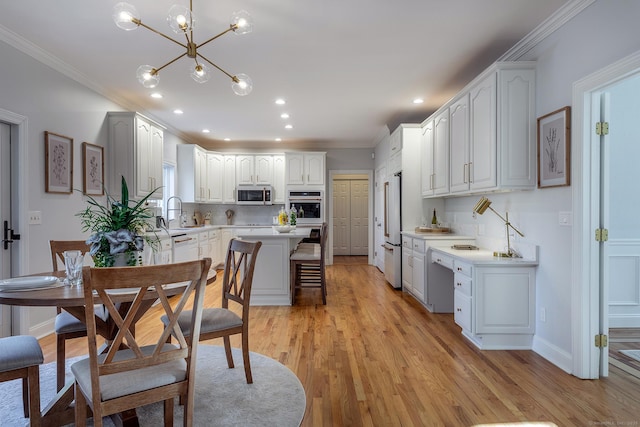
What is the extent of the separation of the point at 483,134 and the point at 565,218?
1008 millimetres

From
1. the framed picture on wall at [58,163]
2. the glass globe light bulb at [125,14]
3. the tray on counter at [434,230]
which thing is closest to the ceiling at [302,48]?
the glass globe light bulb at [125,14]

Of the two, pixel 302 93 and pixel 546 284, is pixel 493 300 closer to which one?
pixel 546 284

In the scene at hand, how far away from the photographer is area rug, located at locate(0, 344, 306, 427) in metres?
1.85

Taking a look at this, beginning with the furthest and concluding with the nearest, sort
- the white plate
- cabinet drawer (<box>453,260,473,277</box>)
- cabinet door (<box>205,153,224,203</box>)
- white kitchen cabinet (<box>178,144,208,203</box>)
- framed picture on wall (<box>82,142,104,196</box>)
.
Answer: cabinet door (<box>205,153,224,203</box>), white kitchen cabinet (<box>178,144,208,203</box>), framed picture on wall (<box>82,142,104,196</box>), cabinet drawer (<box>453,260,473,277</box>), the white plate

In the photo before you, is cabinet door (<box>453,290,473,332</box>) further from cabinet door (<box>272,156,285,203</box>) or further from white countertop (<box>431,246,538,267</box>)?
cabinet door (<box>272,156,285,203</box>)

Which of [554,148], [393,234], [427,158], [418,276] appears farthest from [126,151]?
[554,148]

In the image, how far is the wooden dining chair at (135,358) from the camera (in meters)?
1.26

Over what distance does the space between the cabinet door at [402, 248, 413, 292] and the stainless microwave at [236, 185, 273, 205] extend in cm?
337

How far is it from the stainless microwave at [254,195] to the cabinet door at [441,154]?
383 cm

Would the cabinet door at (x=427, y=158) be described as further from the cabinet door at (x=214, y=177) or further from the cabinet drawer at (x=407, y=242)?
the cabinet door at (x=214, y=177)

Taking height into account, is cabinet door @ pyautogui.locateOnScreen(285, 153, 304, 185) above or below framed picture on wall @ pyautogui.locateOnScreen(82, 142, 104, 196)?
above

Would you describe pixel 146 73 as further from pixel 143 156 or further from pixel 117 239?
pixel 143 156

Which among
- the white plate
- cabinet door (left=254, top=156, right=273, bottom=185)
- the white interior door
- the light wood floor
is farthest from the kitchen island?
cabinet door (left=254, top=156, right=273, bottom=185)

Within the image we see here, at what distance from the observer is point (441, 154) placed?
399 centimetres
